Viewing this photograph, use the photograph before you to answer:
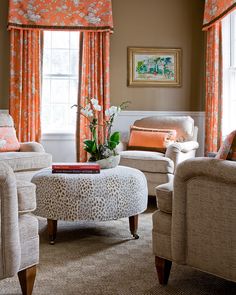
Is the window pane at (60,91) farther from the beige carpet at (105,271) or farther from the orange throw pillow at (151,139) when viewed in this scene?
the beige carpet at (105,271)

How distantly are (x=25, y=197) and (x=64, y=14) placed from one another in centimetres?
430

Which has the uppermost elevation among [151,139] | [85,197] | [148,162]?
[151,139]

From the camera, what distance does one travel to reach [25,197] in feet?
6.45

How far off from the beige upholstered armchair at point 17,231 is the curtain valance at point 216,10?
3.58 m

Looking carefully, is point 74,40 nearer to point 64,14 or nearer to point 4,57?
point 64,14

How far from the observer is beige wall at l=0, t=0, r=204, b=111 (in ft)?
19.7

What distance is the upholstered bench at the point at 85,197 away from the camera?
2861 mm

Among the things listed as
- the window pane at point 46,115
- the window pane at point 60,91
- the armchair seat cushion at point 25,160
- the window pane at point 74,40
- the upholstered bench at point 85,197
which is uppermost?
the window pane at point 74,40

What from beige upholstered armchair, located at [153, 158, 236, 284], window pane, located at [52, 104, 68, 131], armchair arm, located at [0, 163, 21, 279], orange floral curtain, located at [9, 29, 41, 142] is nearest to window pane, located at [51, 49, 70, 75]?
orange floral curtain, located at [9, 29, 41, 142]

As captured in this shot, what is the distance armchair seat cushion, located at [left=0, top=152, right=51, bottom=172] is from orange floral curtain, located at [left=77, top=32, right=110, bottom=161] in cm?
161

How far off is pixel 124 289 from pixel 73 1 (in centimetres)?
453

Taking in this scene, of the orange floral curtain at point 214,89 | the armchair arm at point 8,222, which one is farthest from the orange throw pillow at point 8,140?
the armchair arm at point 8,222

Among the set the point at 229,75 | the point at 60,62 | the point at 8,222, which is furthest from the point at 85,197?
the point at 60,62

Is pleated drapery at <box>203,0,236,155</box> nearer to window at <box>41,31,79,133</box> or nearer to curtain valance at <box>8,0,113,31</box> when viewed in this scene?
curtain valance at <box>8,0,113,31</box>
